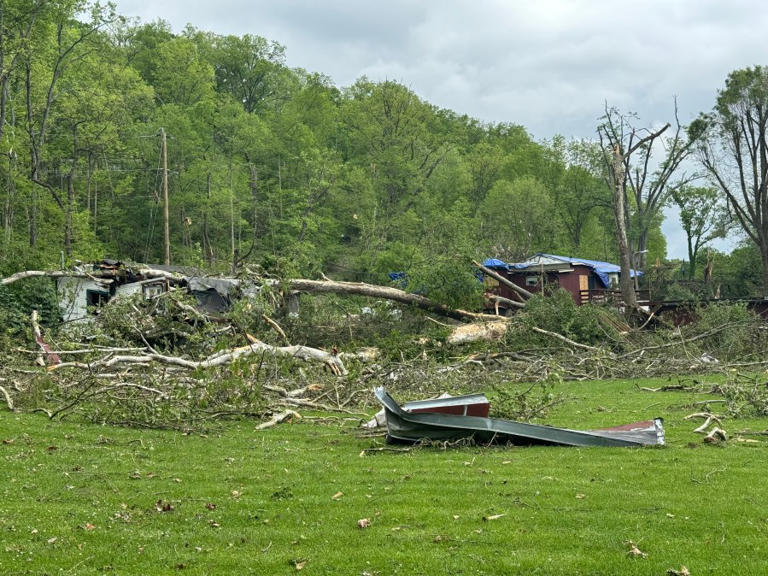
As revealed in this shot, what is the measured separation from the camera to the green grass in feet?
15.2

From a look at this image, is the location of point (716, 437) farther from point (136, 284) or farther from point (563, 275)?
point (563, 275)

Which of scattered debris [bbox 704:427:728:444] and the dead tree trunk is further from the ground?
the dead tree trunk

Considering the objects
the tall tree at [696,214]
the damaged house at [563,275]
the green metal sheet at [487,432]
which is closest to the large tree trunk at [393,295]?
the damaged house at [563,275]

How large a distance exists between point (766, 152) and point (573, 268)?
1082 cm

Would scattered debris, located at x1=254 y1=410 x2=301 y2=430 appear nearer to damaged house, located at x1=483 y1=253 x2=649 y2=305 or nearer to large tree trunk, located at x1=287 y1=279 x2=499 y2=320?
large tree trunk, located at x1=287 y1=279 x2=499 y2=320

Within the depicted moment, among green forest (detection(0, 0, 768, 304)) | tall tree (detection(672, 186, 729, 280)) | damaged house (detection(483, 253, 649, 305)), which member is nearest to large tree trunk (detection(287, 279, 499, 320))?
green forest (detection(0, 0, 768, 304))

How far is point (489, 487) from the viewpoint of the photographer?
6.39m

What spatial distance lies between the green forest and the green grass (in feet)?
38.4

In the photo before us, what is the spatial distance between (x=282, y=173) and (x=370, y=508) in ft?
140

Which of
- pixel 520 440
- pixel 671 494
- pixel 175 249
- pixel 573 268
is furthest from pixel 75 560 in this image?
pixel 573 268

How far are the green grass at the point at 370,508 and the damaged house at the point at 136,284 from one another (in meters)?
11.3

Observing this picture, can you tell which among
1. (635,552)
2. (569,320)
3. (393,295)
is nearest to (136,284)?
(393,295)

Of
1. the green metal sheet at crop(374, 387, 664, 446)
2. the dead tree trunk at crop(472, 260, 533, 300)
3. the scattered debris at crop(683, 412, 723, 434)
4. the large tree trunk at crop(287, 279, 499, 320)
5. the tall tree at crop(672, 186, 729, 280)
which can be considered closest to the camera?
the green metal sheet at crop(374, 387, 664, 446)

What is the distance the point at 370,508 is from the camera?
581 cm
